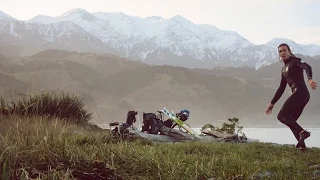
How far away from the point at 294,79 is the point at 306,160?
9.71 feet

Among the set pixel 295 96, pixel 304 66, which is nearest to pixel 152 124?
pixel 295 96

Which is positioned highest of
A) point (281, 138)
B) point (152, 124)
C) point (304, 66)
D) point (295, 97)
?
point (281, 138)

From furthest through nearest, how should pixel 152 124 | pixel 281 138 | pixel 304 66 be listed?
pixel 281 138 < pixel 152 124 < pixel 304 66

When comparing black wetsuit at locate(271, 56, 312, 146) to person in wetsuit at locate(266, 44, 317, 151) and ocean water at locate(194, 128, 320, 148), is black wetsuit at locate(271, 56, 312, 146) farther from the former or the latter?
ocean water at locate(194, 128, 320, 148)

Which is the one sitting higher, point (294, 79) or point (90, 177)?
point (294, 79)

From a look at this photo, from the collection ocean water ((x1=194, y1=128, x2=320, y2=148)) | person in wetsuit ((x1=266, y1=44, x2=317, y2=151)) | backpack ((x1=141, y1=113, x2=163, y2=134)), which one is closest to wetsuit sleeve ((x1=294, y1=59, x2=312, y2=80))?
person in wetsuit ((x1=266, y1=44, x2=317, y2=151))

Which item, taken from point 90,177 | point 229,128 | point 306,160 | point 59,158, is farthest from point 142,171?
point 229,128

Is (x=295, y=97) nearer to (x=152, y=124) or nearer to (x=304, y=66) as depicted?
(x=304, y=66)

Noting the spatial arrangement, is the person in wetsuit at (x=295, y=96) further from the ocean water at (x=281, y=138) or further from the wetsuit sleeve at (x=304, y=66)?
the ocean water at (x=281, y=138)

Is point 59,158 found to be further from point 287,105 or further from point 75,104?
point 75,104

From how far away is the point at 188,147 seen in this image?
29.7ft

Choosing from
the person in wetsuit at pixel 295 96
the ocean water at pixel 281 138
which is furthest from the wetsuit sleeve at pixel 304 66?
the ocean water at pixel 281 138

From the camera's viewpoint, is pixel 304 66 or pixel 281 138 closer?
pixel 304 66

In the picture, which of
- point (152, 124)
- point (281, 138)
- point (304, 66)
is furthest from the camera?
point (281, 138)
